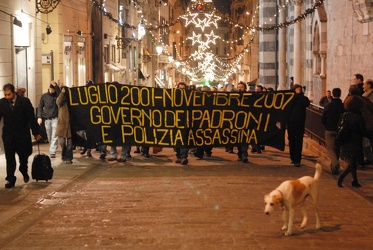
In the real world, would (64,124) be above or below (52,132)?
above

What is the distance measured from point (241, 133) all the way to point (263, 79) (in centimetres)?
2900

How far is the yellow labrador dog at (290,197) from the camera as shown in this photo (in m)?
9.39

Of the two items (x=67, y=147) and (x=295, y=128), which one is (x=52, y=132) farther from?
(x=295, y=128)

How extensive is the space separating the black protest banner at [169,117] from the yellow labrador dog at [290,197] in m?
7.43

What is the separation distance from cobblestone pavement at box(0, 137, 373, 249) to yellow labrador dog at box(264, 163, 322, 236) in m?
0.21

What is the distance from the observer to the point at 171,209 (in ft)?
38.7

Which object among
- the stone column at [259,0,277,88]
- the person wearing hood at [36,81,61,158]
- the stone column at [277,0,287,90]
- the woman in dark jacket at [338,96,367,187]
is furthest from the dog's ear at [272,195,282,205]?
the stone column at [259,0,277,88]

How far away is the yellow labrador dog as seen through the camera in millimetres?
9391

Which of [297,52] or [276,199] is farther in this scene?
[297,52]

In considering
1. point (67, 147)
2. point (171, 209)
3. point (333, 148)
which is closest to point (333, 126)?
point (333, 148)

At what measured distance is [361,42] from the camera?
859 inches

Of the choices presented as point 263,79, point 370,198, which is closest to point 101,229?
point 370,198

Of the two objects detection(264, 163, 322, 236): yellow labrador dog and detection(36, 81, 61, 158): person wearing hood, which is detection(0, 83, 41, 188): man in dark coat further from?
detection(264, 163, 322, 236): yellow labrador dog

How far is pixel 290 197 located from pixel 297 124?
7748mm
